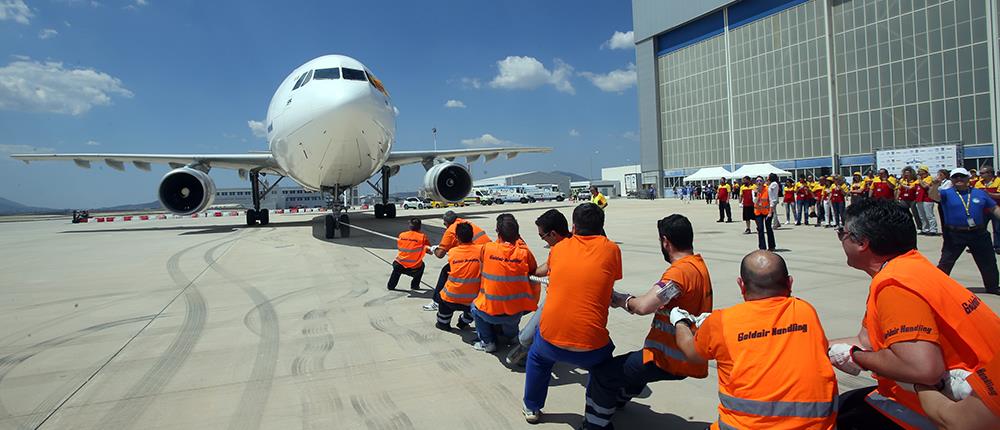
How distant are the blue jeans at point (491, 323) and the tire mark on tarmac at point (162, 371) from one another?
240cm

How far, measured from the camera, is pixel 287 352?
443 centimetres

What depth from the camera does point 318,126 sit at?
34.2 ft

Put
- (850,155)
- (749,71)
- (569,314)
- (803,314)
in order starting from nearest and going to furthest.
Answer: (803,314) → (569,314) → (850,155) → (749,71)

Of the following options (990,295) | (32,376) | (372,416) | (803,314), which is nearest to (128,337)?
(32,376)

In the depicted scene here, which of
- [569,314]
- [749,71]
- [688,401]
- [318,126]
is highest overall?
[749,71]

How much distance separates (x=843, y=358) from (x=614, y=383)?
43.2 inches

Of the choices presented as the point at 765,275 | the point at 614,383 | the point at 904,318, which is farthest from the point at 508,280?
the point at 904,318

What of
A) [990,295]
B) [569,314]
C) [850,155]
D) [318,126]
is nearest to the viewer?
[569,314]

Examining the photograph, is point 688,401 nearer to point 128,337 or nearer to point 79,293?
point 128,337

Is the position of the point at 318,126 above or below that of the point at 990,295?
above

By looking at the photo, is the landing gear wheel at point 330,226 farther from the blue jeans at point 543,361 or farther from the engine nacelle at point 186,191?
the blue jeans at point 543,361

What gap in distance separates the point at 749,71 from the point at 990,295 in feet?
156

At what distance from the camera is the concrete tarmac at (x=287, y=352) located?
321 centimetres

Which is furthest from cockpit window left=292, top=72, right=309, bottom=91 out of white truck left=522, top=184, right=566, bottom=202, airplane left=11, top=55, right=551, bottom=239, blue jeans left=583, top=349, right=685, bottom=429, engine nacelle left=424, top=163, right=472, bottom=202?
white truck left=522, top=184, right=566, bottom=202
